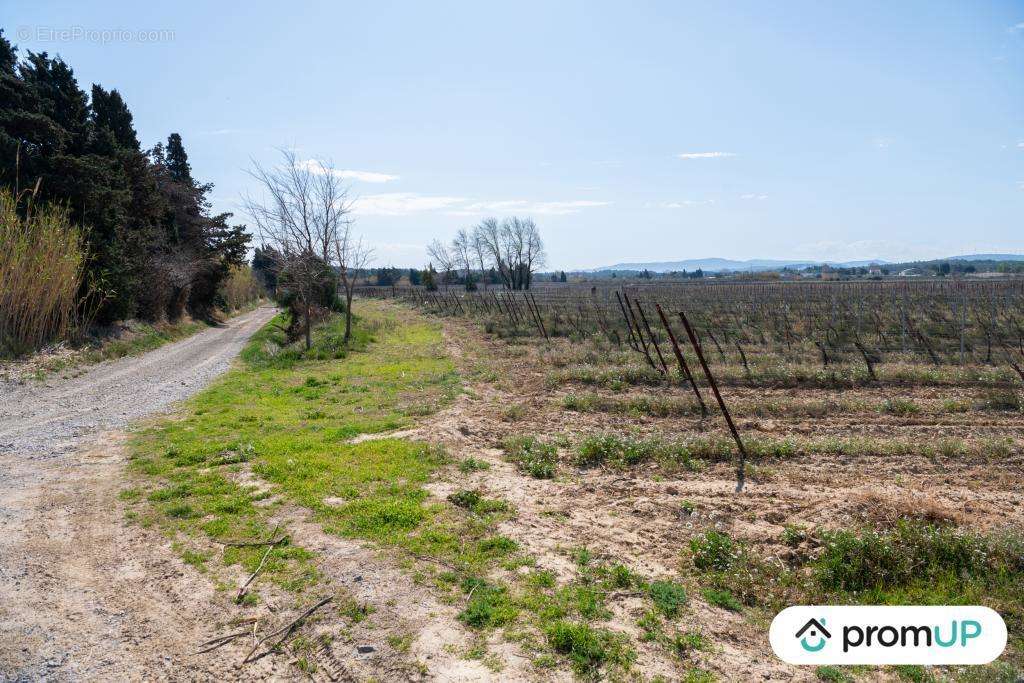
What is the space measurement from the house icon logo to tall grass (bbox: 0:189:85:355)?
57.8ft

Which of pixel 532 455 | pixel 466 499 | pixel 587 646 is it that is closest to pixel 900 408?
pixel 532 455

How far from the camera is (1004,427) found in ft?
29.4

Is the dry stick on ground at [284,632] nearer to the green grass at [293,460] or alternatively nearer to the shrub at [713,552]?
the green grass at [293,460]

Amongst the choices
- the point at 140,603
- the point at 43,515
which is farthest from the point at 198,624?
the point at 43,515

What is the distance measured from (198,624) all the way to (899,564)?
17.6 feet

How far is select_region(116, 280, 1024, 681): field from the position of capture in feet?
12.7

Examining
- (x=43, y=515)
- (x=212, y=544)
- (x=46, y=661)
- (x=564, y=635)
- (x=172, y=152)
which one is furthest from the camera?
(x=172, y=152)

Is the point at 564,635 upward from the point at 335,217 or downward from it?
downward

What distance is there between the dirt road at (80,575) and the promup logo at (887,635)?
380 centimetres

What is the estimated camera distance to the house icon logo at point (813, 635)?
12.5 feet

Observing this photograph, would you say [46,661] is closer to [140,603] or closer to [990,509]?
[140,603]

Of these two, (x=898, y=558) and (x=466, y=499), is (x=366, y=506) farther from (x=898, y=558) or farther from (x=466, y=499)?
(x=898, y=558)

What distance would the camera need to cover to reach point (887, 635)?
396 cm

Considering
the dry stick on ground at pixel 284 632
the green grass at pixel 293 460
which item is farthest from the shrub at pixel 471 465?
the dry stick on ground at pixel 284 632
